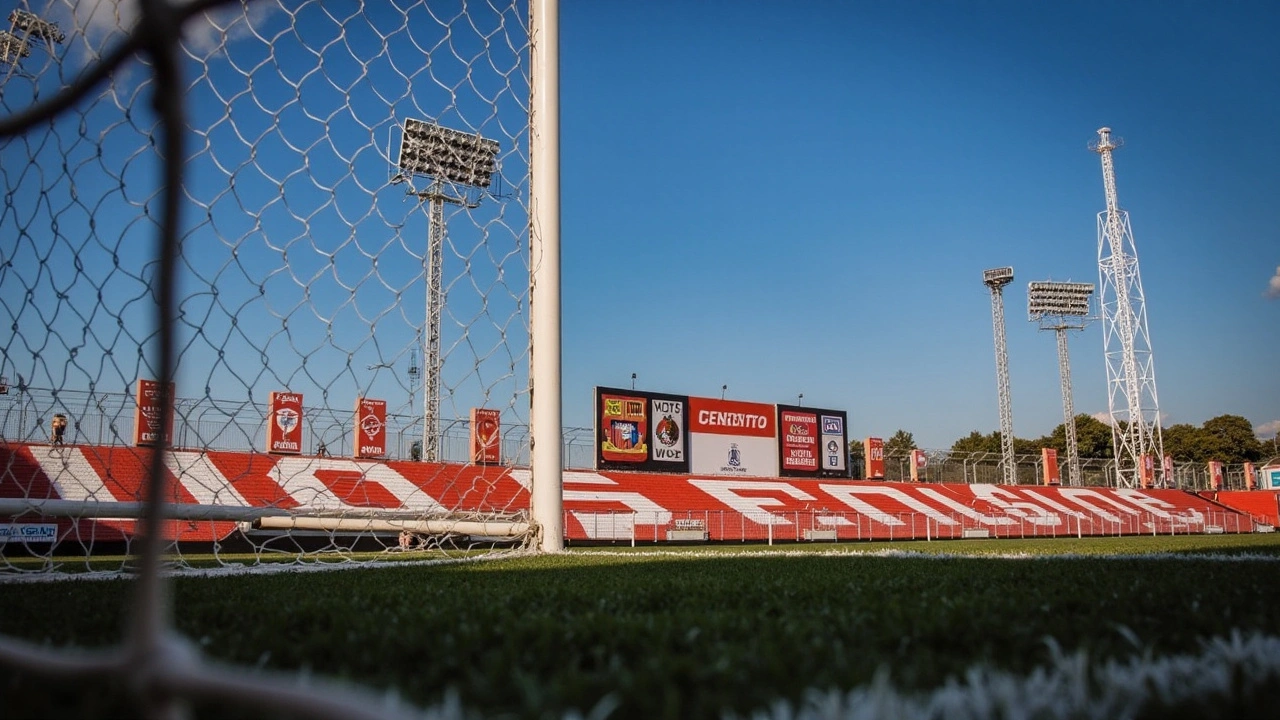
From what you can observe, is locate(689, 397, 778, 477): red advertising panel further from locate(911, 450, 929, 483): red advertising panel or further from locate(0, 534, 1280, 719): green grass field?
locate(0, 534, 1280, 719): green grass field

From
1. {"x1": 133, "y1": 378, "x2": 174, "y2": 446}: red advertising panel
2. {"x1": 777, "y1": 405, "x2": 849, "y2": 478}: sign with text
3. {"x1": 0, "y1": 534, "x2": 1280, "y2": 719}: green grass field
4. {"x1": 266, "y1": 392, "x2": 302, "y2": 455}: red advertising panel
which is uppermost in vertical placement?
{"x1": 777, "y1": 405, "x2": 849, "y2": 478}: sign with text

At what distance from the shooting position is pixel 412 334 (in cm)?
540

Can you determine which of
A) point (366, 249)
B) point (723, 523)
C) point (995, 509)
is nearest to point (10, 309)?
point (366, 249)

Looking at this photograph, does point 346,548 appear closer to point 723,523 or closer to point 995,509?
point 723,523

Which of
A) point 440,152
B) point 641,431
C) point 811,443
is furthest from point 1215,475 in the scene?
point 440,152

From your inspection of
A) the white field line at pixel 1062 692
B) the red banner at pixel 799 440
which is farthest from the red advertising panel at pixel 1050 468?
the white field line at pixel 1062 692

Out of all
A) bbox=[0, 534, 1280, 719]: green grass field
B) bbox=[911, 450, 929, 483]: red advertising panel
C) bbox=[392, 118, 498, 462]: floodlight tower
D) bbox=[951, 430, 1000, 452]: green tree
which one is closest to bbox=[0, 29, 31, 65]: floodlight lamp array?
bbox=[392, 118, 498, 462]: floodlight tower

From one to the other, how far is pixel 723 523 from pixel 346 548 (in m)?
17.4

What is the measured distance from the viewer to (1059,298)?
158ft

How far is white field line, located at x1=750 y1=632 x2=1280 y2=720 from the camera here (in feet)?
3.42

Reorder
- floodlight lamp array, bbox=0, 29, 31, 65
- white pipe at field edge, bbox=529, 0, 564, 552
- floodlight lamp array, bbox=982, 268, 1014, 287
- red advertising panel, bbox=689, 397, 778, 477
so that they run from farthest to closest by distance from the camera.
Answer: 1. floodlight lamp array, bbox=982, 268, 1014, 287
2. red advertising panel, bbox=689, 397, 778, 477
3. white pipe at field edge, bbox=529, 0, 564, 552
4. floodlight lamp array, bbox=0, 29, 31, 65

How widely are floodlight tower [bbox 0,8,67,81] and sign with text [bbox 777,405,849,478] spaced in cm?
2664

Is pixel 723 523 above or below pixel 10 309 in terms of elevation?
below

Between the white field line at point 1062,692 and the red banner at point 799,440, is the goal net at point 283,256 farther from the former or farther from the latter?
the red banner at point 799,440
